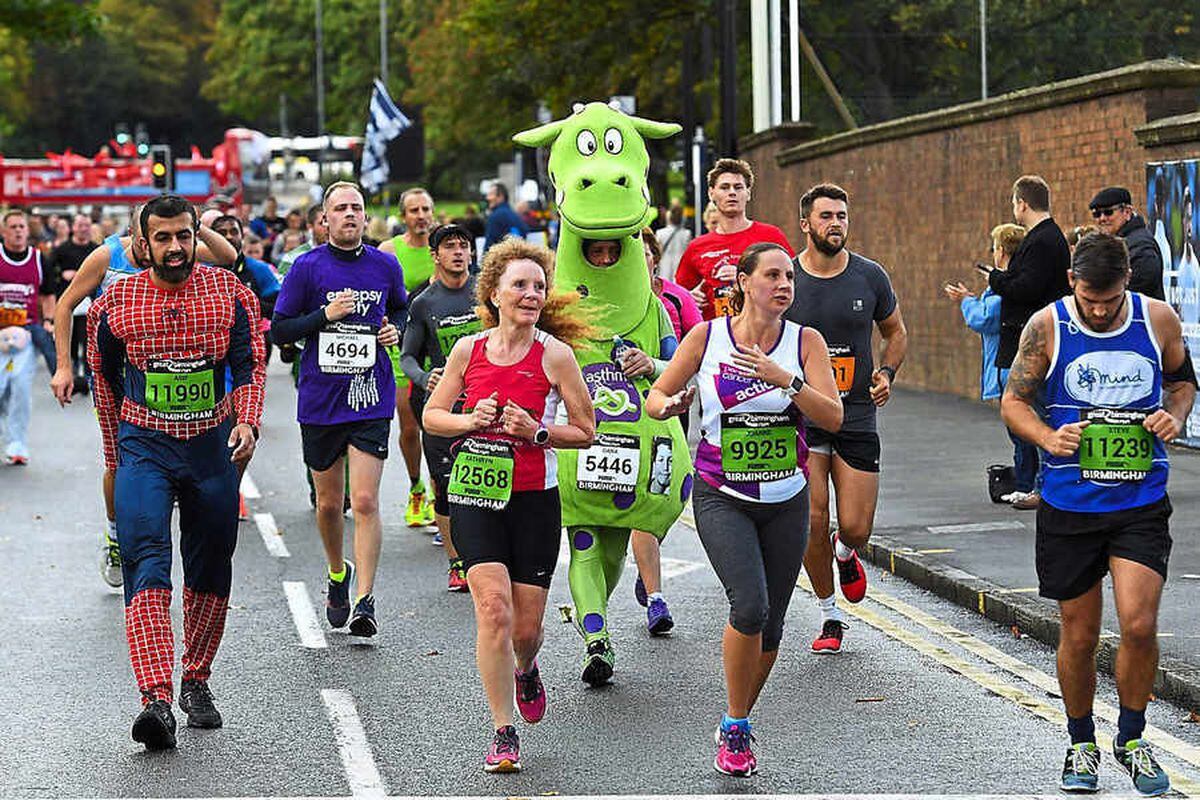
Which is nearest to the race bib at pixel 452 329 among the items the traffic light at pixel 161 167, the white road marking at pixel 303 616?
the white road marking at pixel 303 616

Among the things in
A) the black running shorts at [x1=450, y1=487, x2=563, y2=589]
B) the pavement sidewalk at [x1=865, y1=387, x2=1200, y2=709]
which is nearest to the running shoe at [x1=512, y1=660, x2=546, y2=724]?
the black running shorts at [x1=450, y1=487, x2=563, y2=589]

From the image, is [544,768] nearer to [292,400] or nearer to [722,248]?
[722,248]

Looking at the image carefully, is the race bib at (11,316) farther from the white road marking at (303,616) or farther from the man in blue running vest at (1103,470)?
the man in blue running vest at (1103,470)

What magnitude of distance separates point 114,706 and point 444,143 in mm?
65846

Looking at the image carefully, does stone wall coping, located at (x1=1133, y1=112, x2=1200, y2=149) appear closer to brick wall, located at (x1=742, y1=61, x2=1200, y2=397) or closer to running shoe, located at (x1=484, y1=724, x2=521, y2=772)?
brick wall, located at (x1=742, y1=61, x2=1200, y2=397)

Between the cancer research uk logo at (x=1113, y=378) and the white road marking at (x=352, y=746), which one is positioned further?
the white road marking at (x=352, y=746)

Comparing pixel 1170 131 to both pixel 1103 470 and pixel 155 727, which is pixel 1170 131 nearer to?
pixel 1103 470

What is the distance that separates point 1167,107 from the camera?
1653 cm

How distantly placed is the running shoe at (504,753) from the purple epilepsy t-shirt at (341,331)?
3107 millimetres

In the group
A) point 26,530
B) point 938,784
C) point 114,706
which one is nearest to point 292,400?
point 26,530

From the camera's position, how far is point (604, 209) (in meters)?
9.55

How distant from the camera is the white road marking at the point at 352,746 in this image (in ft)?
23.6

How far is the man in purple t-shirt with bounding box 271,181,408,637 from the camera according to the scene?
10.1 meters

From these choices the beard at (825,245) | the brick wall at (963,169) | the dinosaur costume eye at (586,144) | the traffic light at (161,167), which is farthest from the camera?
the traffic light at (161,167)
